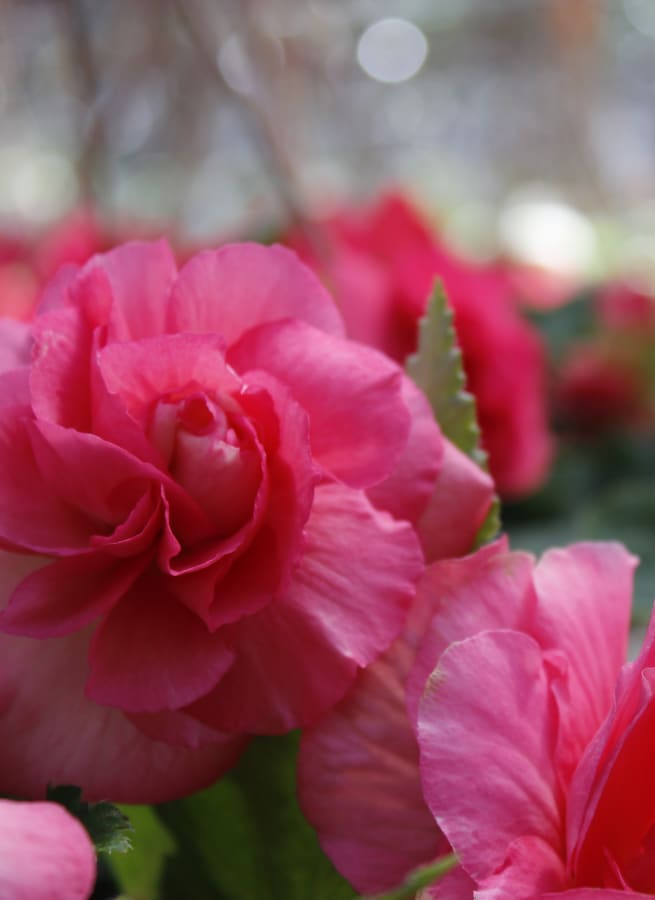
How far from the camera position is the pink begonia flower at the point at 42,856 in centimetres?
16

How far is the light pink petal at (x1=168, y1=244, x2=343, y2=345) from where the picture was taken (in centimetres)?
25

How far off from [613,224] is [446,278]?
1.47 m

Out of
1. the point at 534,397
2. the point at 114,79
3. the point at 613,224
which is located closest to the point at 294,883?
the point at 534,397

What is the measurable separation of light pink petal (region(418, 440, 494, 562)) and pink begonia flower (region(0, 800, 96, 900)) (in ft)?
0.39

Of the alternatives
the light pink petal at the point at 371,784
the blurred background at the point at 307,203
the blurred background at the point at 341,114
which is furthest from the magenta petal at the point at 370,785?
the blurred background at the point at 341,114

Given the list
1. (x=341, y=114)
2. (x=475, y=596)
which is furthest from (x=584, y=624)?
(x=341, y=114)

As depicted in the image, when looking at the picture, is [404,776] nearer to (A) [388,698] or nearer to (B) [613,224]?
(A) [388,698]

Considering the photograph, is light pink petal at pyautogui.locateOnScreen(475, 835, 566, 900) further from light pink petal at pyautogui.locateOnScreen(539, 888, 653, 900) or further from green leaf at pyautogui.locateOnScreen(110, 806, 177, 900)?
green leaf at pyautogui.locateOnScreen(110, 806, 177, 900)

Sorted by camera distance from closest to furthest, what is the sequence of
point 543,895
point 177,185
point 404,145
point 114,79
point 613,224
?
point 543,895 → point 114,79 → point 177,185 → point 613,224 → point 404,145

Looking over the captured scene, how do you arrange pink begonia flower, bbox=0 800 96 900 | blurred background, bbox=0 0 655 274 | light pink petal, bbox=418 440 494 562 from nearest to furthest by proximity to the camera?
1. pink begonia flower, bbox=0 800 96 900
2. light pink petal, bbox=418 440 494 562
3. blurred background, bbox=0 0 655 274

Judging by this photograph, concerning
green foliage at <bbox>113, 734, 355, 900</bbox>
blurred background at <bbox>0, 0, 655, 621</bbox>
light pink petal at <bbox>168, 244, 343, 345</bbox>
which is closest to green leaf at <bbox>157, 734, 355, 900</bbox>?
green foliage at <bbox>113, 734, 355, 900</bbox>

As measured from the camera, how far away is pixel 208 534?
24 cm

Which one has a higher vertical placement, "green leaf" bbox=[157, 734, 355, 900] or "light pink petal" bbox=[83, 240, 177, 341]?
"light pink petal" bbox=[83, 240, 177, 341]

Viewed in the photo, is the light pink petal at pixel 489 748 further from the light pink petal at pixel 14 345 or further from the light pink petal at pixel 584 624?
the light pink petal at pixel 14 345
